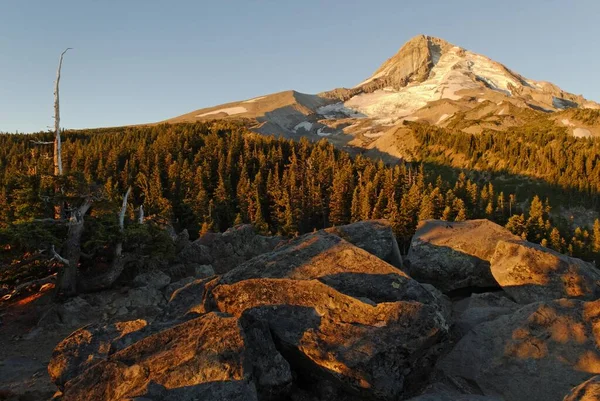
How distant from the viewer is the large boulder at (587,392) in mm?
6289

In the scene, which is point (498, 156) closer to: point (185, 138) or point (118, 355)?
point (185, 138)

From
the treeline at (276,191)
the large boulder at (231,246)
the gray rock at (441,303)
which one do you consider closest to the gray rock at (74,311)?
the large boulder at (231,246)

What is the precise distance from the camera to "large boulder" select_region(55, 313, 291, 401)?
24.3 ft

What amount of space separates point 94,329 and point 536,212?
89.8m

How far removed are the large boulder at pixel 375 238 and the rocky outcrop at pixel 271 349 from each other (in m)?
8.31

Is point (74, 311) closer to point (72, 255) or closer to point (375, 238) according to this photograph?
point (72, 255)

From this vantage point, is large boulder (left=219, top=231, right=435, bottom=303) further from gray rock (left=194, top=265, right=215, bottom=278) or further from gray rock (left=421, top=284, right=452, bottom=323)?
gray rock (left=194, top=265, right=215, bottom=278)

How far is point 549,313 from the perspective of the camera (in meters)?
11.1

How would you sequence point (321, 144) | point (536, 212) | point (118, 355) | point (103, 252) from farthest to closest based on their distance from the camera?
point (321, 144) → point (536, 212) → point (103, 252) → point (118, 355)

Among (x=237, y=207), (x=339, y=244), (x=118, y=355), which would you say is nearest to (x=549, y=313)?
(x=339, y=244)

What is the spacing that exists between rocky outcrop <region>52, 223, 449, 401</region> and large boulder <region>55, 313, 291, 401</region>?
0.02 meters

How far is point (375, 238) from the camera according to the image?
20672mm

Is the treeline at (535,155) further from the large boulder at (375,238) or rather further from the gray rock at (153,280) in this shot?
the gray rock at (153,280)

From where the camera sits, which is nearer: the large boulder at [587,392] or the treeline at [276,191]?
the large boulder at [587,392]
